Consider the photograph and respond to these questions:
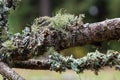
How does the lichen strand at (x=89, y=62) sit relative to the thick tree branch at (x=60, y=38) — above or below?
below

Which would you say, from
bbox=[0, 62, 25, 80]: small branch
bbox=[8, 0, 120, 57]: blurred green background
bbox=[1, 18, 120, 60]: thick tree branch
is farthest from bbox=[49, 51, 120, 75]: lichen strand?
bbox=[8, 0, 120, 57]: blurred green background

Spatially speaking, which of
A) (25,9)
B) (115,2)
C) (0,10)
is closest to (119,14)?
(115,2)

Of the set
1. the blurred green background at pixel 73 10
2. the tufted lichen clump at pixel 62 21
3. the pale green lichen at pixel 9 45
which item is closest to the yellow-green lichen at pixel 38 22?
the tufted lichen clump at pixel 62 21

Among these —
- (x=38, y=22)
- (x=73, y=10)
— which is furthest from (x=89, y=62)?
(x=73, y=10)

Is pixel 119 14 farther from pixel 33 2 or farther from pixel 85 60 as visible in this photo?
pixel 85 60

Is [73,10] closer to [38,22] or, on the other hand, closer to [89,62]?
[38,22]

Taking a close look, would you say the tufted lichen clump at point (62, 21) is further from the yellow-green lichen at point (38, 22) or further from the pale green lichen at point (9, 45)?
the pale green lichen at point (9, 45)
